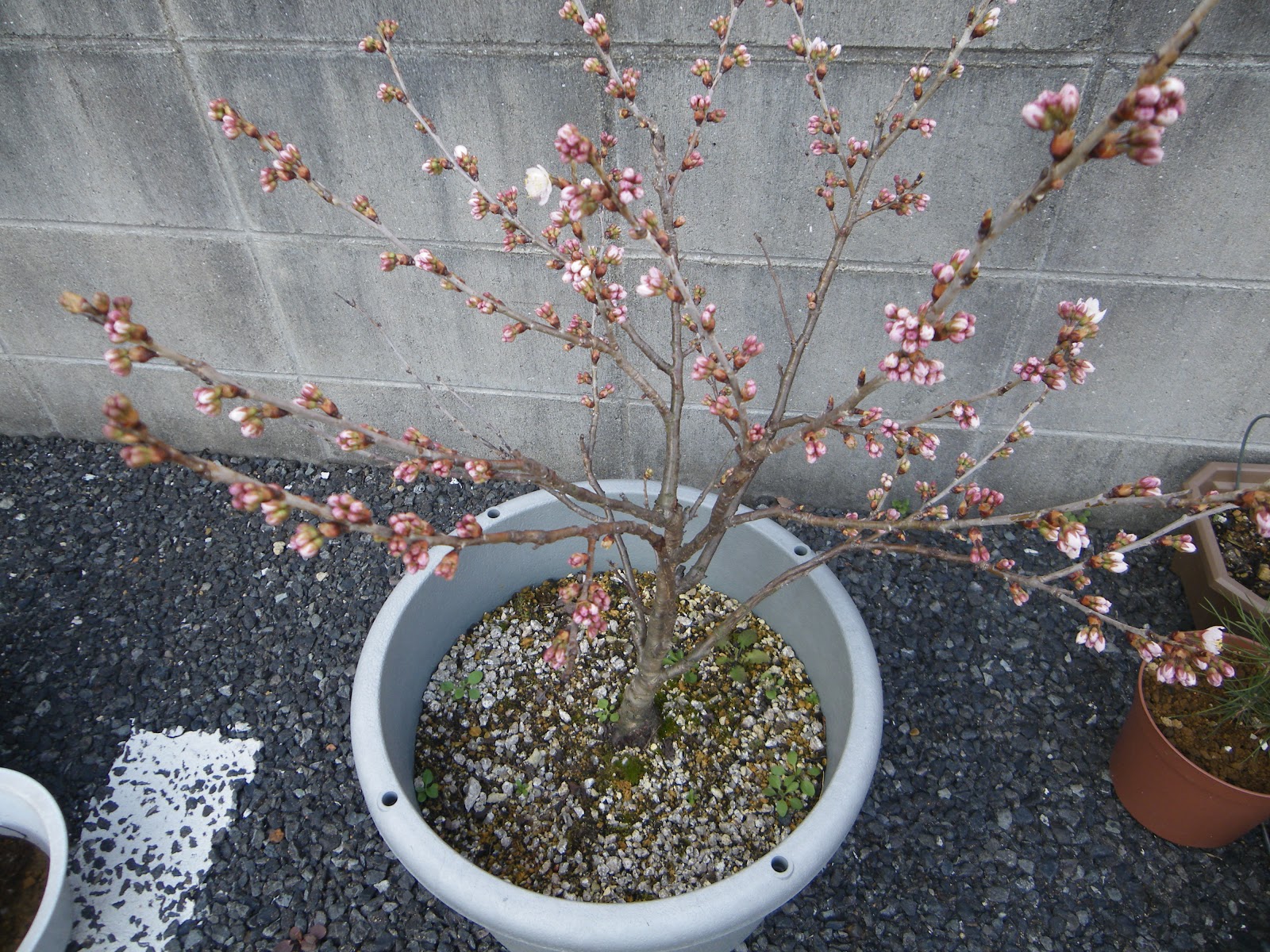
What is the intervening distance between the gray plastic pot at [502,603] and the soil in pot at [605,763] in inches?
2.8

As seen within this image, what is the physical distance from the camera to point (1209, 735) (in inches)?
61.5

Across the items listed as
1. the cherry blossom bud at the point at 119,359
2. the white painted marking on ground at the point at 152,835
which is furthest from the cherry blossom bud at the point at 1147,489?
the white painted marking on ground at the point at 152,835

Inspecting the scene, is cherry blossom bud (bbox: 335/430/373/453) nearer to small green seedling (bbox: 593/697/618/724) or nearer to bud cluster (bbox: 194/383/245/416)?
bud cluster (bbox: 194/383/245/416)

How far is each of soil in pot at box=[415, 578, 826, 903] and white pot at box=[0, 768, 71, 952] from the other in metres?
0.64

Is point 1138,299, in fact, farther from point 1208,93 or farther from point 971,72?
point 971,72

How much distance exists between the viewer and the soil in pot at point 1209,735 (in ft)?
4.92

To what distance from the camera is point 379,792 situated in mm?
1214

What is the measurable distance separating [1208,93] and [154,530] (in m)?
2.91

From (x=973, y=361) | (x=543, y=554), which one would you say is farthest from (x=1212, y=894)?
(x=543, y=554)

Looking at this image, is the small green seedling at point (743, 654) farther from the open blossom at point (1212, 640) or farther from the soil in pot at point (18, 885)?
the soil in pot at point (18, 885)

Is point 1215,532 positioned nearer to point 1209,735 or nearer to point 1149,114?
point 1209,735

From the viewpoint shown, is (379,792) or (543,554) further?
(543,554)

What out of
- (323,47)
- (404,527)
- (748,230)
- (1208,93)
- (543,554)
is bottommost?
(543,554)

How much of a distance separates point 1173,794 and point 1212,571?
653mm
